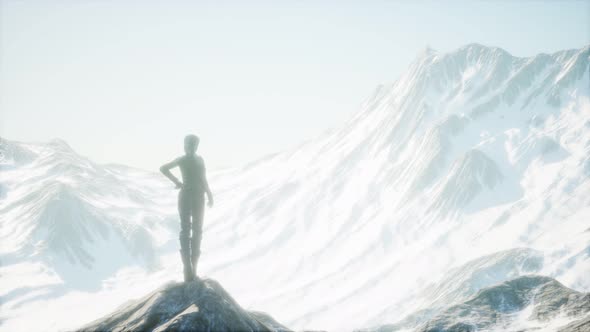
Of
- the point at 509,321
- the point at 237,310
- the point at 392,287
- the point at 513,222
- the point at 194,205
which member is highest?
the point at 513,222

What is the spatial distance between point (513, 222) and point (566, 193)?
2440 cm

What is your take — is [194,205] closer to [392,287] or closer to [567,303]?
[567,303]

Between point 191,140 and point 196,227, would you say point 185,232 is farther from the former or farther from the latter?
point 191,140

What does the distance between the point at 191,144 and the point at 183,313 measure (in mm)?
4881

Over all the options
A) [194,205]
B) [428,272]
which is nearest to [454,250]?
[428,272]

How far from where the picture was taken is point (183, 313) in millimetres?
11812

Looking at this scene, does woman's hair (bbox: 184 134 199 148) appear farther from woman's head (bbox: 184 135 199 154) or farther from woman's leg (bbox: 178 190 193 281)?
woman's leg (bbox: 178 190 193 281)

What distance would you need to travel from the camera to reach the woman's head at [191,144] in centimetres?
1410

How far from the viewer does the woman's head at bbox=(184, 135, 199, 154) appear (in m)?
14.1

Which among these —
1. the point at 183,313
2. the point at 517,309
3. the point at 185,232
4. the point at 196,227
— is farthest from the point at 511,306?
the point at 183,313

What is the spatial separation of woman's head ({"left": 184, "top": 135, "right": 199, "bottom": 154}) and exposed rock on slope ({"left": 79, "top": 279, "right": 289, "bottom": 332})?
381 centimetres

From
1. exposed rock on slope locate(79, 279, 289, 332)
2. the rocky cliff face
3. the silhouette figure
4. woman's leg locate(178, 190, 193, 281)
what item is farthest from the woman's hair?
the rocky cliff face

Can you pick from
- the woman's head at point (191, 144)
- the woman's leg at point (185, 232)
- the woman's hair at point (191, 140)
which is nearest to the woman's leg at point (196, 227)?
the woman's leg at point (185, 232)

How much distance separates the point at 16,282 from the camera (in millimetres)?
194750
